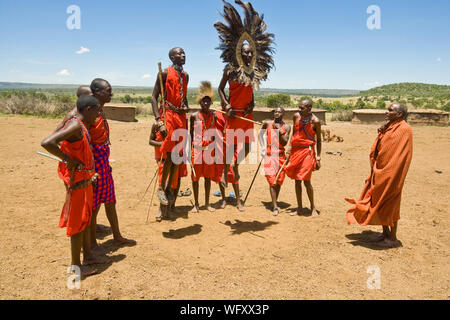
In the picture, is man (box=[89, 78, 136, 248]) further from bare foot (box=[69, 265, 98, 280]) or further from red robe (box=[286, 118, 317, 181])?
red robe (box=[286, 118, 317, 181])

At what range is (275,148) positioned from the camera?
590 centimetres

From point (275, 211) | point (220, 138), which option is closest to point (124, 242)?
point (220, 138)

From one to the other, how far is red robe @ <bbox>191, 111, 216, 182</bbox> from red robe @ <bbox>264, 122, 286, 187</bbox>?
1047 mm

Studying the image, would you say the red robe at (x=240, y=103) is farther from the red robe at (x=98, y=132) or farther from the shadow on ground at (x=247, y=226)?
the red robe at (x=98, y=132)

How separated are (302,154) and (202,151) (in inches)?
71.2

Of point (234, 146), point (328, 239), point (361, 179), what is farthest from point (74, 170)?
point (361, 179)

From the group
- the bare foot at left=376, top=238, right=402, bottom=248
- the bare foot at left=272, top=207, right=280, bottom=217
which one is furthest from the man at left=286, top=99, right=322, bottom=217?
the bare foot at left=376, top=238, right=402, bottom=248

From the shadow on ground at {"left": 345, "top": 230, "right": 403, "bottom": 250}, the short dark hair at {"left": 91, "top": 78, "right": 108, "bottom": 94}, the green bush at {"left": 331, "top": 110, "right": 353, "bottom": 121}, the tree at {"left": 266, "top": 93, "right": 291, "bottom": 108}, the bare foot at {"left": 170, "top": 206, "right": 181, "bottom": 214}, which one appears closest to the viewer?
the short dark hair at {"left": 91, "top": 78, "right": 108, "bottom": 94}

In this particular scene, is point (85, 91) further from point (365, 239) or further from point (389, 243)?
point (389, 243)

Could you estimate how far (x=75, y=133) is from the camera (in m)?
3.04

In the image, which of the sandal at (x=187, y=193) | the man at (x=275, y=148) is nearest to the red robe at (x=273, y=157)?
the man at (x=275, y=148)

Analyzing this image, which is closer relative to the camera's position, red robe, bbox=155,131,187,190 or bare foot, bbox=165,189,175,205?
red robe, bbox=155,131,187,190

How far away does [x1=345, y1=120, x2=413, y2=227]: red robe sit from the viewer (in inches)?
162

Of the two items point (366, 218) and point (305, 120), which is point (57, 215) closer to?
point (305, 120)
